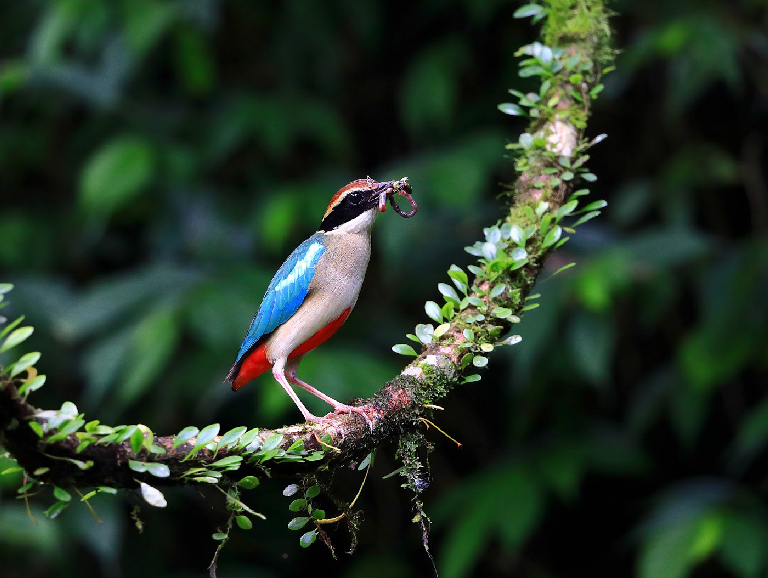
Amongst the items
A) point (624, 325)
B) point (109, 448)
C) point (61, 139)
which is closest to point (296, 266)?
point (109, 448)

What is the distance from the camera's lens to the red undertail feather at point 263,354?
9.92ft

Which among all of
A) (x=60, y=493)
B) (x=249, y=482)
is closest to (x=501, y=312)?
(x=249, y=482)

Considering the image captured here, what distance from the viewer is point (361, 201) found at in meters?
3.01

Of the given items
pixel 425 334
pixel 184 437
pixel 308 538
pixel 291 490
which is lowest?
pixel 308 538

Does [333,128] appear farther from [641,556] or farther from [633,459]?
[641,556]

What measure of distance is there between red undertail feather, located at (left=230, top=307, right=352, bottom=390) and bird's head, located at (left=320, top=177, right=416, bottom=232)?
0.28m

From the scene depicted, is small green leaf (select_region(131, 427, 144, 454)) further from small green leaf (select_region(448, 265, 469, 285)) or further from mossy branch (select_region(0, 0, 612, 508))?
small green leaf (select_region(448, 265, 469, 285))

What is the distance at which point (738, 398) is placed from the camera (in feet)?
22.0

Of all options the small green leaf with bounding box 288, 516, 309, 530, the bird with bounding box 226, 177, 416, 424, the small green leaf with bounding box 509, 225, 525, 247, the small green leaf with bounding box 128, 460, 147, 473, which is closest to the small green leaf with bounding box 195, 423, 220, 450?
the small green leaf with bounding box 128, 460, 147, 473

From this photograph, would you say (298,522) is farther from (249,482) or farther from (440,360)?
(440,360)

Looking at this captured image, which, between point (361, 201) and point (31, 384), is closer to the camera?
point (31, 384)

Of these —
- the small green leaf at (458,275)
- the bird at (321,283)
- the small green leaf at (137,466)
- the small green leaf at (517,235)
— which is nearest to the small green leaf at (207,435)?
the small green leaf at (137,466)

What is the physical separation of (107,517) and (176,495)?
1.67 feet

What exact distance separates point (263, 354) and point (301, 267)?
1.10ft
